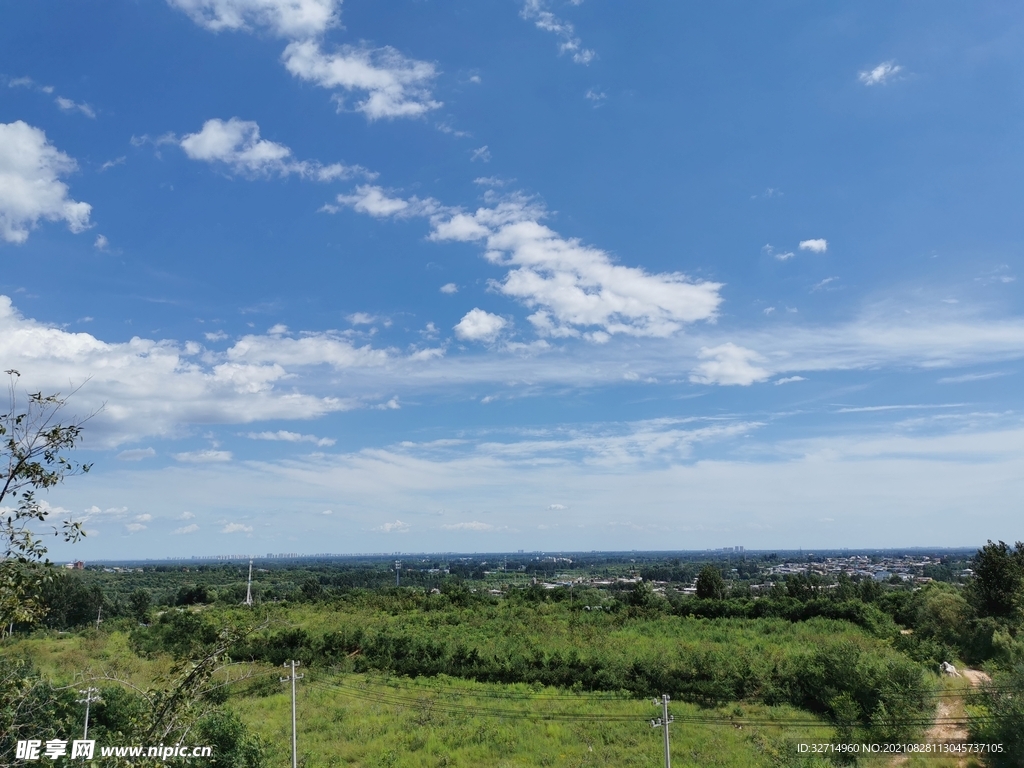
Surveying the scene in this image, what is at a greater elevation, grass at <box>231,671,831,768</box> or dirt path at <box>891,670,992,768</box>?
dirt path at <box>891,670,992,768</box>

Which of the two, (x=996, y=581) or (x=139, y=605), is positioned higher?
(x=996, y=581)

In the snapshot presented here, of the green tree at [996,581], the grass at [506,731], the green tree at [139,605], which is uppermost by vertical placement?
the green tree at [996,581]

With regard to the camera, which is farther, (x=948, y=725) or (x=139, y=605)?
(x=139, y=605)

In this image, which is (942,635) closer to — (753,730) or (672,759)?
(753,730)

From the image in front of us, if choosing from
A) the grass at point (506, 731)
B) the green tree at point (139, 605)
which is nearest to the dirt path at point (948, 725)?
the grass at point (506, 731)

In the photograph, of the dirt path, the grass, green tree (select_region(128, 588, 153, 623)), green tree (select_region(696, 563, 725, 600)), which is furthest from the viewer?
green tree (select_region(128, 588, 153, 623))

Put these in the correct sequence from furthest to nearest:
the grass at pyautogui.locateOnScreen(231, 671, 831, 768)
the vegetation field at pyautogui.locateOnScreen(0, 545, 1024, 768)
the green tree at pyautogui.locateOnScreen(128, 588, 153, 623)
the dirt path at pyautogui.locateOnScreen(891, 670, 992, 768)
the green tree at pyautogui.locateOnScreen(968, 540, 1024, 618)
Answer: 1. the green tree at pyautogui.locateOnScreen(128, 588, 153, 623)
2. the green tree at pyautogui.locateOnScreen(968, 540, 1024, 618)
3. the grass at pyautogui.locateOnScreen(231, 671, 831, 768)
4. the dirt path at pyautogui.locateOnScreen(891, 670, 992, 768)
5. the vegetation field at pyautogui.locateOnScreen(0, 545, 1024, 768)

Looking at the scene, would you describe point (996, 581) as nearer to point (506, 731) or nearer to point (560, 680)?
point (560, 680)

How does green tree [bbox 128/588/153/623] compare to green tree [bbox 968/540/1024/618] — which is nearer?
green tree [bbox 968/540/1024/618]

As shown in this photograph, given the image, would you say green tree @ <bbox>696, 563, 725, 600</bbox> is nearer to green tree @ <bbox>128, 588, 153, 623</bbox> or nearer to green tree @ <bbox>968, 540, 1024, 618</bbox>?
green tree @ <bbox>968, 540, 1024, 618</bbox>

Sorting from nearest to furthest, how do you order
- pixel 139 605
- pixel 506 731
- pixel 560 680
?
1. pixel 506 731
2. pixel 560 680
3. pixel 139 605

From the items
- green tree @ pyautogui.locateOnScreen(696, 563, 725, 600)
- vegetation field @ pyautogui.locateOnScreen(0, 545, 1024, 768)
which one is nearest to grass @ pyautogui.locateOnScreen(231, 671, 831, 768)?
vegetation field @ pyautogui.locateOnScreen(0, 545, 1024, 768)

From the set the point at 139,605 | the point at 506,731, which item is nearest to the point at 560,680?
the point at 506,731

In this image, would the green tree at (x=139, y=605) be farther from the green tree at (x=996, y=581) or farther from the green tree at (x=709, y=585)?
the green tree at (x=996, y=581)
